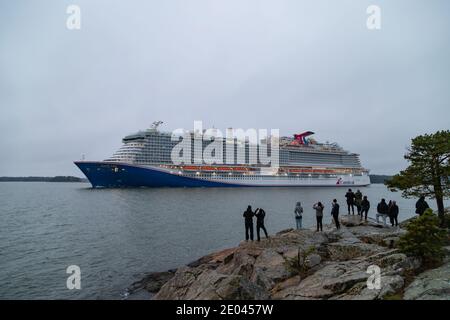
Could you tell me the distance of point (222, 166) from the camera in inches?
3017

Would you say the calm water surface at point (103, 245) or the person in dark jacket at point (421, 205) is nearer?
the person in dark jacket at point (421, 205)

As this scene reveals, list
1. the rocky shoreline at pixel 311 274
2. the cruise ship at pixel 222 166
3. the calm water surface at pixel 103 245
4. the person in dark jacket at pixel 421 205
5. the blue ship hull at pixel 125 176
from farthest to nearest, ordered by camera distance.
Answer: the cruise ship at pixel 222 166 → the blue ship hull at pixel 125 176 → the calm water surface at pixel 103 245 → the person in dark jacket at pixel 421 205 → the rocky shoreline at pixel 311 274

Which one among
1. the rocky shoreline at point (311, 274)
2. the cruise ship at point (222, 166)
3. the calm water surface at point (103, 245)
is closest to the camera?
the rocky shoreline at point (311, 274)

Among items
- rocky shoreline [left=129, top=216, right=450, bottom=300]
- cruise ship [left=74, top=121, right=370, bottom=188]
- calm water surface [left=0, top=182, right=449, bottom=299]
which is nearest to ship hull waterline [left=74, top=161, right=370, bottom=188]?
cruise ship [left=74, top=121, right=370, bottom=188]

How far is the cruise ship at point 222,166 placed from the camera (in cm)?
6412

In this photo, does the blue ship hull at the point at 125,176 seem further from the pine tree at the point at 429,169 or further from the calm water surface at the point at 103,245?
the pine tree at the point at 429,169

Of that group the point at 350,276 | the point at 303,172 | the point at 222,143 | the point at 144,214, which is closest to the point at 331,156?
the point at 303,172

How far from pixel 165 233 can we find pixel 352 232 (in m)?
13.1

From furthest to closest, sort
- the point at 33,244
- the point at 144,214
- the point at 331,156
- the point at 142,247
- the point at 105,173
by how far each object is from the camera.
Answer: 1. the point at 331,156
2. the point at 105,173
3. the point at 144,214
4. the point at 33,244
5. the point at 142,247

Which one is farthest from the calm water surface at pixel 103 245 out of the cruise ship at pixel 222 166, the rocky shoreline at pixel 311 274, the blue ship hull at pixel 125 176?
the cruise ship at pixel 222 166

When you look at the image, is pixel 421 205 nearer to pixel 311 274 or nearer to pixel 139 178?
pixel 311 274

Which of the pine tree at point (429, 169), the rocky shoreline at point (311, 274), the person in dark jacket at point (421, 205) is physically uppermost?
the pine tree at point (429, 169)

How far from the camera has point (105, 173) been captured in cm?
6259
